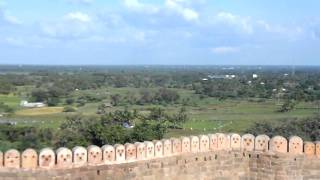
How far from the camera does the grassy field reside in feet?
143

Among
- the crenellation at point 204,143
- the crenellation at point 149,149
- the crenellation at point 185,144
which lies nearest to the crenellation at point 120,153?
the crenellation at point 149,149

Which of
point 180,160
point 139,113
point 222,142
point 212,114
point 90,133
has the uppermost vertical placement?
point 222,142

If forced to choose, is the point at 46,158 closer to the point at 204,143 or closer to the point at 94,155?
the point at 94,155

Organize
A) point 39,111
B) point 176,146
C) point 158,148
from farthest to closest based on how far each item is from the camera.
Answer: point 39,111 < point 176,146 < point 158,148

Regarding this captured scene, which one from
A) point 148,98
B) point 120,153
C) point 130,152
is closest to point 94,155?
point 120,153

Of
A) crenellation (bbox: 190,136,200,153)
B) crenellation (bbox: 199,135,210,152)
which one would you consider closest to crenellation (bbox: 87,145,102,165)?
crenellation (bbox: 190,136,200,153)

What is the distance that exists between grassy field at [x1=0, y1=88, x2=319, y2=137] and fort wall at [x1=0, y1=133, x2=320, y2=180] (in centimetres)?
3091

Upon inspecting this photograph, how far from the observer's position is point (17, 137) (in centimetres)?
3173

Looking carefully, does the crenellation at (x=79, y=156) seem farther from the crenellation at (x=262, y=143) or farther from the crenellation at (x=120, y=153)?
the crenellation at (x=262, y=143)

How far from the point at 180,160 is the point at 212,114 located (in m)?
46.9

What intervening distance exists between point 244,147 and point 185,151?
0.98m

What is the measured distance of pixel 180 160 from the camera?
788cm

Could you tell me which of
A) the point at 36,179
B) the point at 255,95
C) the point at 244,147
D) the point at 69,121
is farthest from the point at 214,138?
the point at 255,95

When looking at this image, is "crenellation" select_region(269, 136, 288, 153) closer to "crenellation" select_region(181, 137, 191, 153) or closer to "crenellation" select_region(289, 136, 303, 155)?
"crenellation" select_region(289, 136, 303, 155)
